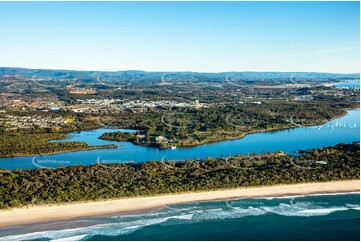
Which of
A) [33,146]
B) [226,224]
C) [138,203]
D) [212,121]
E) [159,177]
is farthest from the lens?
[212,121]

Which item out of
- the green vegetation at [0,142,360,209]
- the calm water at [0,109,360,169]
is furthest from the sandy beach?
the calm water at [0,109,360,169]

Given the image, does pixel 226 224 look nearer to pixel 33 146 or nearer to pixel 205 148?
pixel 205 148

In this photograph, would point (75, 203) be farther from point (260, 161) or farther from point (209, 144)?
point (209, 144)

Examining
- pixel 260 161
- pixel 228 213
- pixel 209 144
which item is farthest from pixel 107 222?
pixel 209 144

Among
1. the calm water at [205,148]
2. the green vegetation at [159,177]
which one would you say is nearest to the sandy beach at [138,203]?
the green vegetation at [159,177]

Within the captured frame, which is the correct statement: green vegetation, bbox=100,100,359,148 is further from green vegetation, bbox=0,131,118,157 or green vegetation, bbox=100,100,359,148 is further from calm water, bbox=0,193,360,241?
calm water, bbox=0,193,360,241

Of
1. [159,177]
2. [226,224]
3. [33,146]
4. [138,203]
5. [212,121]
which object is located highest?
[212,121]

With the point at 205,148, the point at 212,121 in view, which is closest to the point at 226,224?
the point at 205,148
